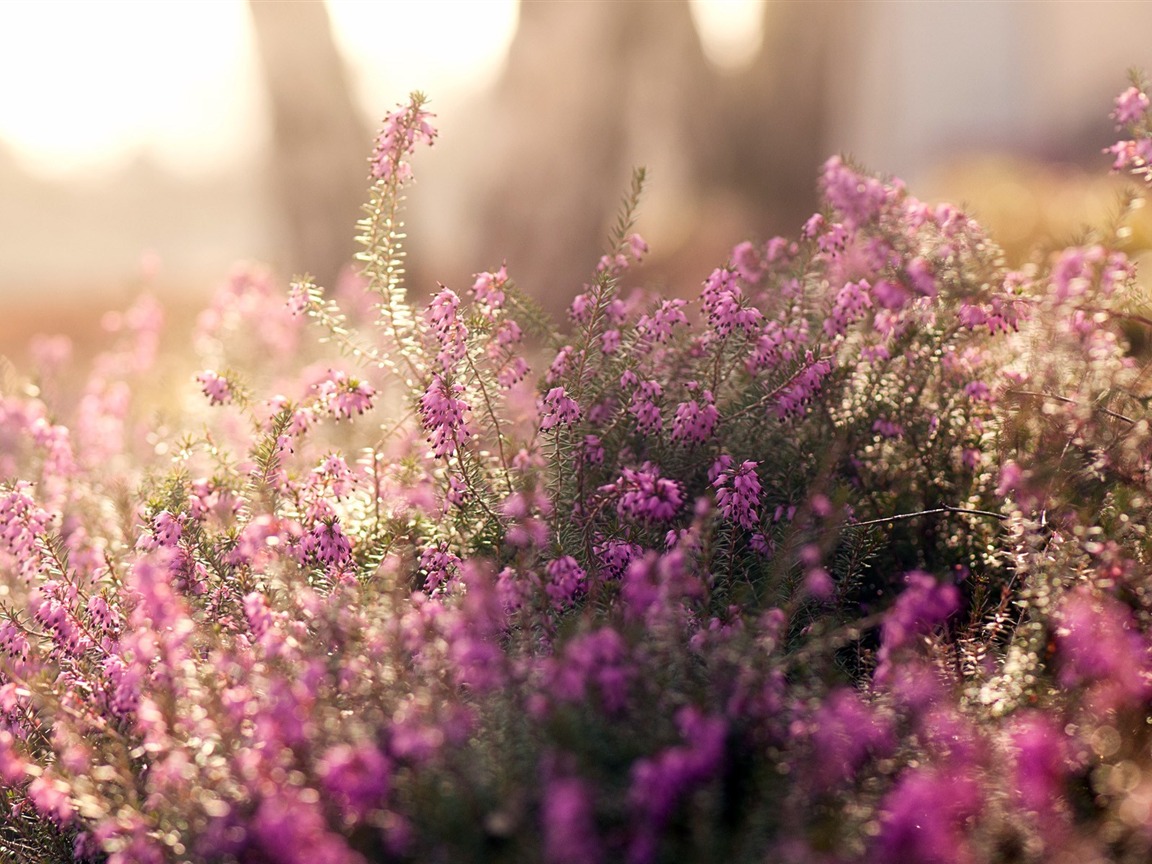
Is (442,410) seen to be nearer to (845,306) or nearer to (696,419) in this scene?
(696,419)

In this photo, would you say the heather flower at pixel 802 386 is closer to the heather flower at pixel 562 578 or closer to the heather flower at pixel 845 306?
the heather flower at pixel 845 306

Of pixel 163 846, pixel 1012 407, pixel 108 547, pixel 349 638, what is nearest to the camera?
pixel 163 846

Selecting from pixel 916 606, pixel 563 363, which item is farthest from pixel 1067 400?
pixel 563 363

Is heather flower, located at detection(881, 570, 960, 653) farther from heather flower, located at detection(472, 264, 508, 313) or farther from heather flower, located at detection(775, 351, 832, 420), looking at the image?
heather flower, located at detection(472, 264, 508, 313)

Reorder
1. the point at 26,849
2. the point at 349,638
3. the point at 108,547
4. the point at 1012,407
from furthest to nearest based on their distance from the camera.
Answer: the point at 108,547 < the point at 1012,407 < the point at 26,849 < the point at 349,638

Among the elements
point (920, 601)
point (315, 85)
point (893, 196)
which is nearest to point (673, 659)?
point (920, 601)

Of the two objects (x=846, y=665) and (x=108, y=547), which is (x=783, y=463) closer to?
(x=846, y=665)
